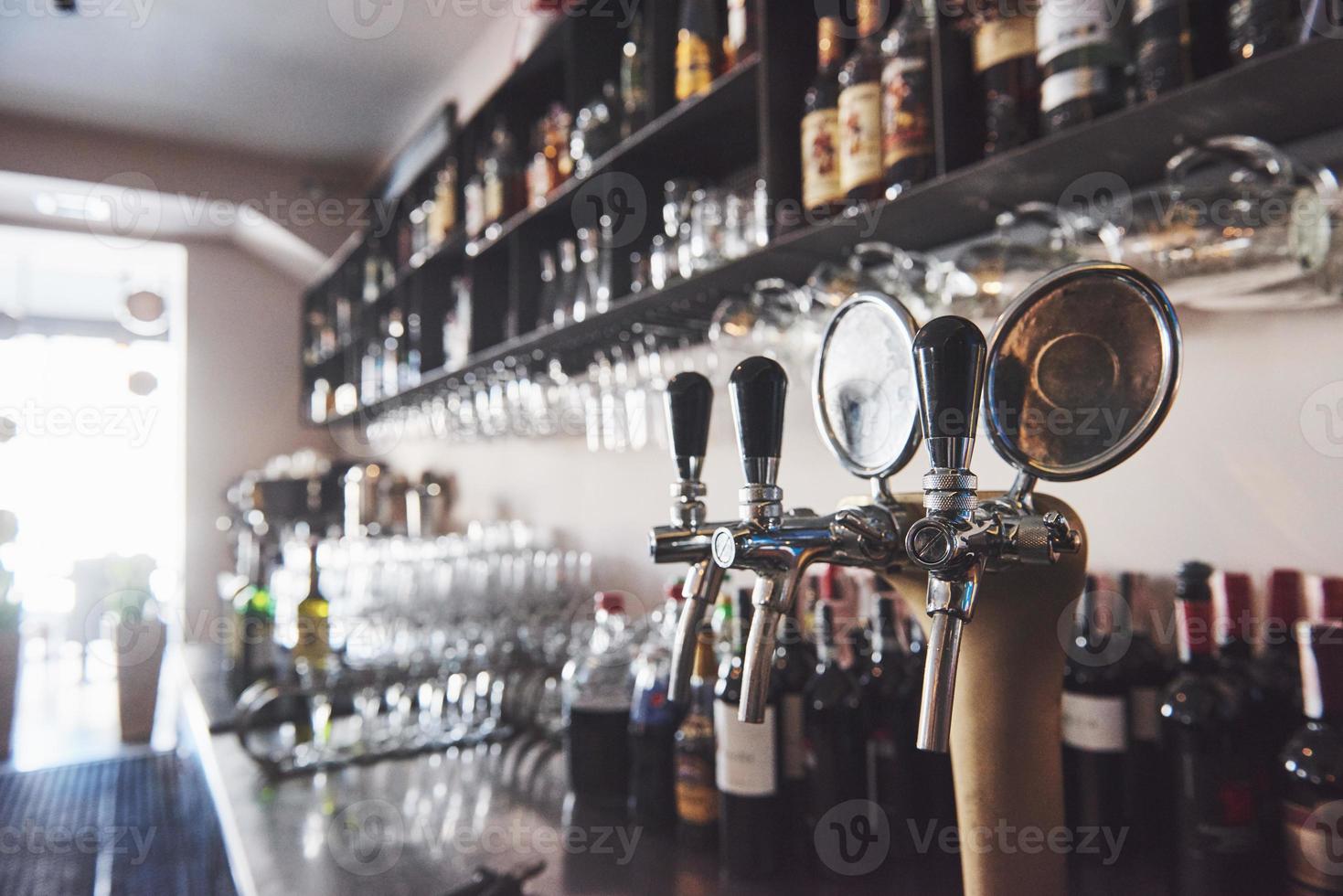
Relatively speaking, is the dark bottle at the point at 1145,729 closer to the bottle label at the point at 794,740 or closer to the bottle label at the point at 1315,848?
the bottle label at the point at 1315,848

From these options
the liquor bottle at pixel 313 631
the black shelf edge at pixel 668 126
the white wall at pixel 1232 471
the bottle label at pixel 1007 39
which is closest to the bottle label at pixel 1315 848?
the white wall at pixel 1232 471

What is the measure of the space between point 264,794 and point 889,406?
125 centimetres

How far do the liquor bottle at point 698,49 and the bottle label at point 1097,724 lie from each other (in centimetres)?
114

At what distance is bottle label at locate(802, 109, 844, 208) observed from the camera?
3.95ft

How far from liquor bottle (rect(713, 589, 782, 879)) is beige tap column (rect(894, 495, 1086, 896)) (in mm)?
374

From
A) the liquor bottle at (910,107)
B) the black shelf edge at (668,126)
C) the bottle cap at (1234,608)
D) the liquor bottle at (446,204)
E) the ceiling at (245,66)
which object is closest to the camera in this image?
the bottle cap at (1234,608)

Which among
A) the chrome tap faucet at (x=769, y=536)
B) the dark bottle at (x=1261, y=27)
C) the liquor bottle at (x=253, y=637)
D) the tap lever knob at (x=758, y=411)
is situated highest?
the dark bottle at (x=1261, y=27)

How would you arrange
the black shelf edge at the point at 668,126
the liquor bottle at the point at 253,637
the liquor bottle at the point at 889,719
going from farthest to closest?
the liquor bottle at the point at 253,637 → the black shelf edge at the point at 668,126 → the liquor bottle at the point at 889,719

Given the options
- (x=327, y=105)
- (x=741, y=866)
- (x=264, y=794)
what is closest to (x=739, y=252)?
(x=741, y=866)

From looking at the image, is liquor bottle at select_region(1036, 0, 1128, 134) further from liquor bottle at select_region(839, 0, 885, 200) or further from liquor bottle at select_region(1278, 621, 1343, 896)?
liquor bottle at select_region(1278, 621, 1343, 896)

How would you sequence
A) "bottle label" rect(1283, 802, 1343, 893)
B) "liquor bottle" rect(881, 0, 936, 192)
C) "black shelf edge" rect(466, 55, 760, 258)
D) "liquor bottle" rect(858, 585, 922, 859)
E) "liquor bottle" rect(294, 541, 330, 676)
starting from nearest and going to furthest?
"bottle label" rect(1283, 802, 1343, 893) → "liquor bottle" rect(858, 585, 922, 859) → "liquor bottle" rect(881, 0, 936, 192) → "black shelf edge" rect(466, 55, 760, 258) → "liquor bottle" rect(294, 541, 330, 676)

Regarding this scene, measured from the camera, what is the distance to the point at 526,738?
160cm

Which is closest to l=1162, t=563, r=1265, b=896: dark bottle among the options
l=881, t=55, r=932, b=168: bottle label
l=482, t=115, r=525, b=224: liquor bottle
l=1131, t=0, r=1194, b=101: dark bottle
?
l=1131, t=0, r=1194, b=101: dark bottle

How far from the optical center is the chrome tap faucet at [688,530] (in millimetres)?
602
